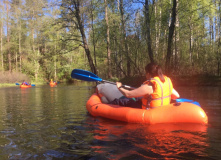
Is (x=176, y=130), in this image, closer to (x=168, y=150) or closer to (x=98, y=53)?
(x=168, y=150)

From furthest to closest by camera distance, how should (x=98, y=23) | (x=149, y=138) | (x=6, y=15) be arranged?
(x=6, y=15)
(x=98, y=23)
(x=149, y=138)

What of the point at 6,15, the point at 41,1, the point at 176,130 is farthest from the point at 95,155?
the point at 6,15

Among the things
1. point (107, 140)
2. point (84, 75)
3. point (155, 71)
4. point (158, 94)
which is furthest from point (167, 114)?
point (84, 75)

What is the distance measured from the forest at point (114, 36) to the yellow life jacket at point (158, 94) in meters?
6.44

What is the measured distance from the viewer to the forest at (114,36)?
12.0m

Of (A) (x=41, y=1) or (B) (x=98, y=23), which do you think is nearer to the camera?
(A) (x=41, y=1)

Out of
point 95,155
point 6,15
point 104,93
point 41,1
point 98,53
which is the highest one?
point 6,15

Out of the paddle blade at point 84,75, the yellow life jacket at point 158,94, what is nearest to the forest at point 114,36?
the paddle blade at point 84,75

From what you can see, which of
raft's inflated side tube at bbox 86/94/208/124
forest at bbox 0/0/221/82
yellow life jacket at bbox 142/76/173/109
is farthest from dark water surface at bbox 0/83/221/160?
forest at bbox 0/0/221/82

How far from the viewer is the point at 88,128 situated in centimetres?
331

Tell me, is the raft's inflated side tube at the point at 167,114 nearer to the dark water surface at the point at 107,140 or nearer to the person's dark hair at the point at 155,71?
the dark water surface at the point at 107,140

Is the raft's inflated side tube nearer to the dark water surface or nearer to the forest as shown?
the dark water surface

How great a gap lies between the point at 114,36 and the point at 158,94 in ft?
41.3

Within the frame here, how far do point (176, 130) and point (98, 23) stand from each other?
15379mm
